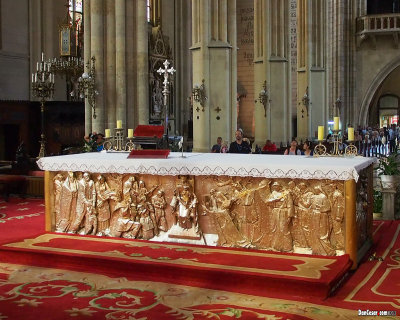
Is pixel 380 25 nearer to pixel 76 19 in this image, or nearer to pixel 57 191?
pixel 76 19

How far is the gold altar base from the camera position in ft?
20.3

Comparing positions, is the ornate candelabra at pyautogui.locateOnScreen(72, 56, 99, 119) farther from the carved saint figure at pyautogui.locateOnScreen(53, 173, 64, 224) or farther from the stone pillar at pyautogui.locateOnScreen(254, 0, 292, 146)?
the carved saint figure at pyautogui.locateOnScreen(53, 173, 64, 224)

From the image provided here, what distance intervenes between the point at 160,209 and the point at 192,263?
1206 millimetres

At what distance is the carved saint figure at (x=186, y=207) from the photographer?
677cm

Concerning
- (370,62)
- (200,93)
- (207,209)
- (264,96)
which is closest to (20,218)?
(207,209)

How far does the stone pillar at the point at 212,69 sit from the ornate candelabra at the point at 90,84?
2.61 meters

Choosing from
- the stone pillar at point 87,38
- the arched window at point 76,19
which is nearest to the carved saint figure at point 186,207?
the stone pillar at point 87,38

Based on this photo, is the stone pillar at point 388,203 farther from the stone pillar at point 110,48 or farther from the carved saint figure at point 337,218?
the stone pillar at point 110,48

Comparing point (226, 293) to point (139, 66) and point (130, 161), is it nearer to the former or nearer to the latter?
point (130, 161)

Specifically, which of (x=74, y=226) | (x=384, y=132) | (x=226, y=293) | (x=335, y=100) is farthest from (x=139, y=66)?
(x=335, y=100)

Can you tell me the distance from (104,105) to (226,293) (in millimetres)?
10478

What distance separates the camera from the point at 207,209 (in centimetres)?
674

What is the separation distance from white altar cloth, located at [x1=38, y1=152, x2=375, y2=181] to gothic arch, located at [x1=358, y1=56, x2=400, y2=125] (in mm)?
23043

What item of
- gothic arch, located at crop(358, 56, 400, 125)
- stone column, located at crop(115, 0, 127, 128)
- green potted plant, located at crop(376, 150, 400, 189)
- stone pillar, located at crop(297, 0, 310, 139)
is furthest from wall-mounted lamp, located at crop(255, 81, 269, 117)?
green potted plant, located at crop(376, 150, 400, 189)
